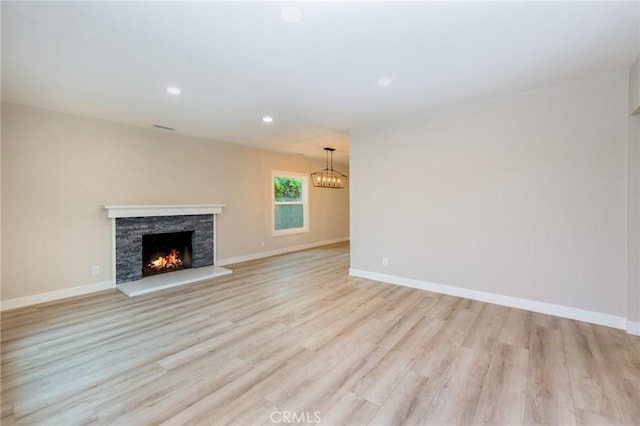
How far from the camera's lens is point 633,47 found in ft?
7.57

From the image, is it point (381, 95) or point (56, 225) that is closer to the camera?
point (381, 95)

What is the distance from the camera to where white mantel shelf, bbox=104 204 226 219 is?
13.7 ft

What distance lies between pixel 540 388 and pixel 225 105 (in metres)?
4.23

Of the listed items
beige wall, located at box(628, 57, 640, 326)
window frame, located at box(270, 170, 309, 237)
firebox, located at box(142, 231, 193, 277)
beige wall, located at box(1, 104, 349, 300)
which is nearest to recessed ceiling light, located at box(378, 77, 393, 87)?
beige wall, located at box(628, 57, 640, 326)

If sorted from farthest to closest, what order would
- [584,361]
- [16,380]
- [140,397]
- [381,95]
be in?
[381,95] < [584,361] < [16,380] < [140,397]

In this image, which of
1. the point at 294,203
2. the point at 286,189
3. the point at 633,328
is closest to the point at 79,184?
the point at 286,189

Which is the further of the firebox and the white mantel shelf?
the firebox

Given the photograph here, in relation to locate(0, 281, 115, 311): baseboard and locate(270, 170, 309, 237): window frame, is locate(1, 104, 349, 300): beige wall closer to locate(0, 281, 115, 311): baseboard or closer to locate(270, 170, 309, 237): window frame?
locate(0, 281, 115, 311): baseboard

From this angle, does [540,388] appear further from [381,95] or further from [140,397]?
[381,95]

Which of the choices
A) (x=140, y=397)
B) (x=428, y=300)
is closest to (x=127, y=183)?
(x=140, y=397)

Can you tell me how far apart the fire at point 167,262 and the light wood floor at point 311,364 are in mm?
1401

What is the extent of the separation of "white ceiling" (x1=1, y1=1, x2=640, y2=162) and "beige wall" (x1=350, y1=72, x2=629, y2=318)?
36 cm

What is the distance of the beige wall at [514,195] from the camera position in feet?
9.31

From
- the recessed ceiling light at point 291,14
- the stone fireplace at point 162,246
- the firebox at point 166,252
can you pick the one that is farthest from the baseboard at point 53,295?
the recessed ceiling light at point 291,14
